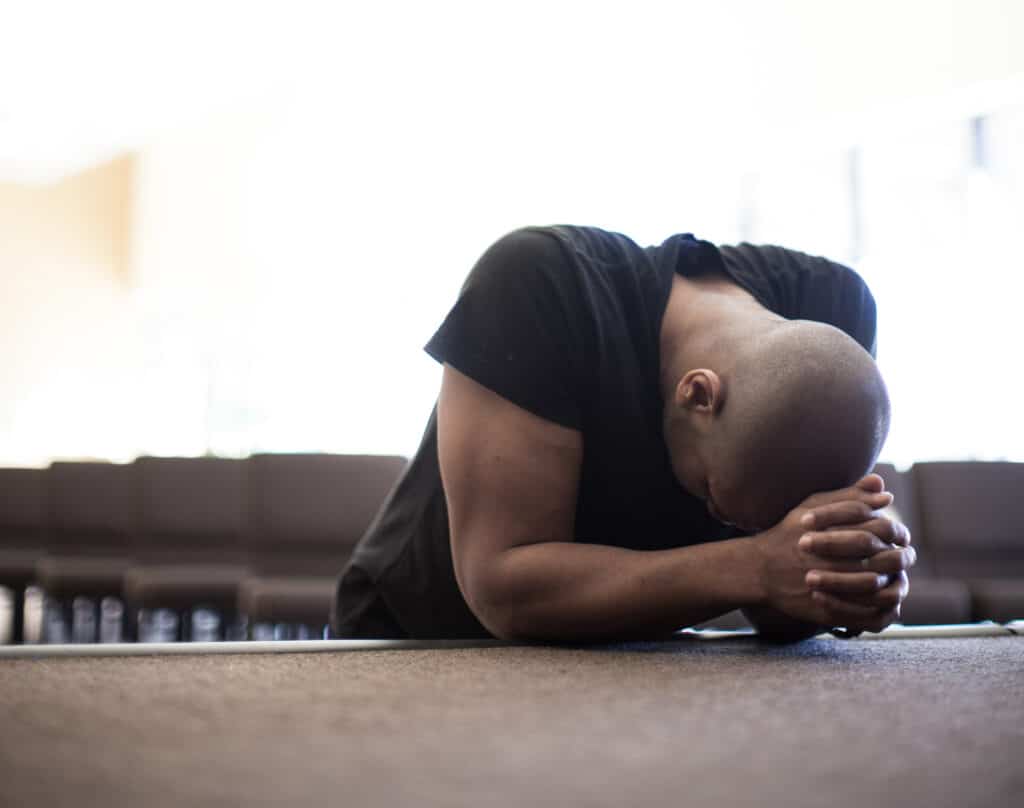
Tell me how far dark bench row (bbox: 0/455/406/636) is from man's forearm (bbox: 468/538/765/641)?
6.81ft

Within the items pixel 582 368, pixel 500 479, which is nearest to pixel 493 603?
pixel 500 479

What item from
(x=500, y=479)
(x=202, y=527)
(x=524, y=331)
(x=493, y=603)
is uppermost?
(x=524, y=331)

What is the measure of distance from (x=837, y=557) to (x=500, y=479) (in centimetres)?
27

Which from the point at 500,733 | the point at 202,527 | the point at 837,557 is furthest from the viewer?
the point at 202,527

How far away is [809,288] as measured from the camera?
3.57ft

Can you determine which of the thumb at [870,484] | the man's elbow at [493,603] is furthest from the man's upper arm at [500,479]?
the thumb at [870,484]

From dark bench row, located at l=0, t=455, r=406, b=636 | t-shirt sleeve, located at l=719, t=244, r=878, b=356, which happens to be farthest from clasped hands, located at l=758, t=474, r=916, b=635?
dark bench row, located at l=0, t=455, r=406, b=636

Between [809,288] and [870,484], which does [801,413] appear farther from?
[809,288]

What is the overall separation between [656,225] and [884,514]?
610 cm

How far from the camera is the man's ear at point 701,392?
0.88 m

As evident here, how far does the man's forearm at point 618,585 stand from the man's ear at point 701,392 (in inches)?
4.4

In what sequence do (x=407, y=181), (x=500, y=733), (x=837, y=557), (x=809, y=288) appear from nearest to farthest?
(x=500, y=733), (x=837, y=557), (x=809, y=288), (x=407, y=181)

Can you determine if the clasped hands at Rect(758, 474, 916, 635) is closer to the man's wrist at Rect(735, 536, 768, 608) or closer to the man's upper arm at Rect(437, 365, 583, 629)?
the man's wrist at Rect(735, 536, 768, 608)

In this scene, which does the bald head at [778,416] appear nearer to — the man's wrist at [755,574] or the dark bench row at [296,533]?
the man's wrist at [755,574]
